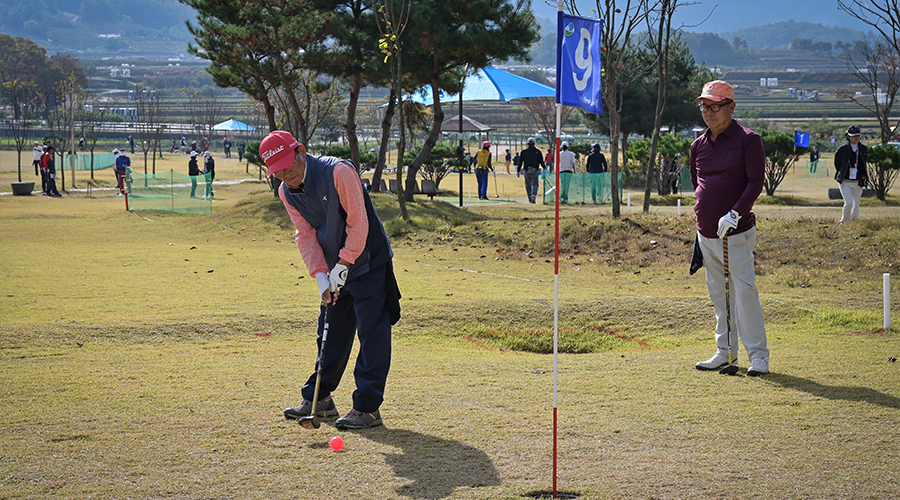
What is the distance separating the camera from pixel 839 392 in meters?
6.17

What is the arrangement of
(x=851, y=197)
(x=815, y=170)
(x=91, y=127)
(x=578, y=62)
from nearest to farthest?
1. (x=578, y=62)
2. (x=851, y=197)
3. (x=815, y=170)
4. (x=91, y=127)

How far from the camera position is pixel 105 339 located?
866 cm

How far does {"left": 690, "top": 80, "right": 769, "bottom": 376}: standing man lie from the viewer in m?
6.66

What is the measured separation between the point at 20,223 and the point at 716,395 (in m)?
22.9

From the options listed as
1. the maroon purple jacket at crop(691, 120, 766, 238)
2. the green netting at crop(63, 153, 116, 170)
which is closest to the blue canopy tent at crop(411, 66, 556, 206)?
the green netting at crop(63, 153, 116, 170)

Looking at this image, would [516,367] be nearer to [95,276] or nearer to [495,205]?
[95,276]

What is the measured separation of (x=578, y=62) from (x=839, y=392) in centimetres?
317

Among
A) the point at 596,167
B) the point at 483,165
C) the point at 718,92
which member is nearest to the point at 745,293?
the point at 718,92

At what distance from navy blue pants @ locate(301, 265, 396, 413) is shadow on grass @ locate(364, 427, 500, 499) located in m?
0.27

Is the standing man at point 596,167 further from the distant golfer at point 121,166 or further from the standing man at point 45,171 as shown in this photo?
the standing man at point 45,171

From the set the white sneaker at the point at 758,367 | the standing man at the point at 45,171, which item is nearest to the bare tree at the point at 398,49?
the white sneaker at the point at 758,367

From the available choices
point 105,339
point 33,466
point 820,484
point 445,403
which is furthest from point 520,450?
point 105,339

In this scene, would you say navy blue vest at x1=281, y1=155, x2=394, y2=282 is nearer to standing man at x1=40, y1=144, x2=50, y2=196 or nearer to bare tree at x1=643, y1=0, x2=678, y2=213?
bare tree at x1=643, y1=0, x2=678, y2=213

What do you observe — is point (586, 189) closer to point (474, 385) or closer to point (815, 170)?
point (815, 170)
